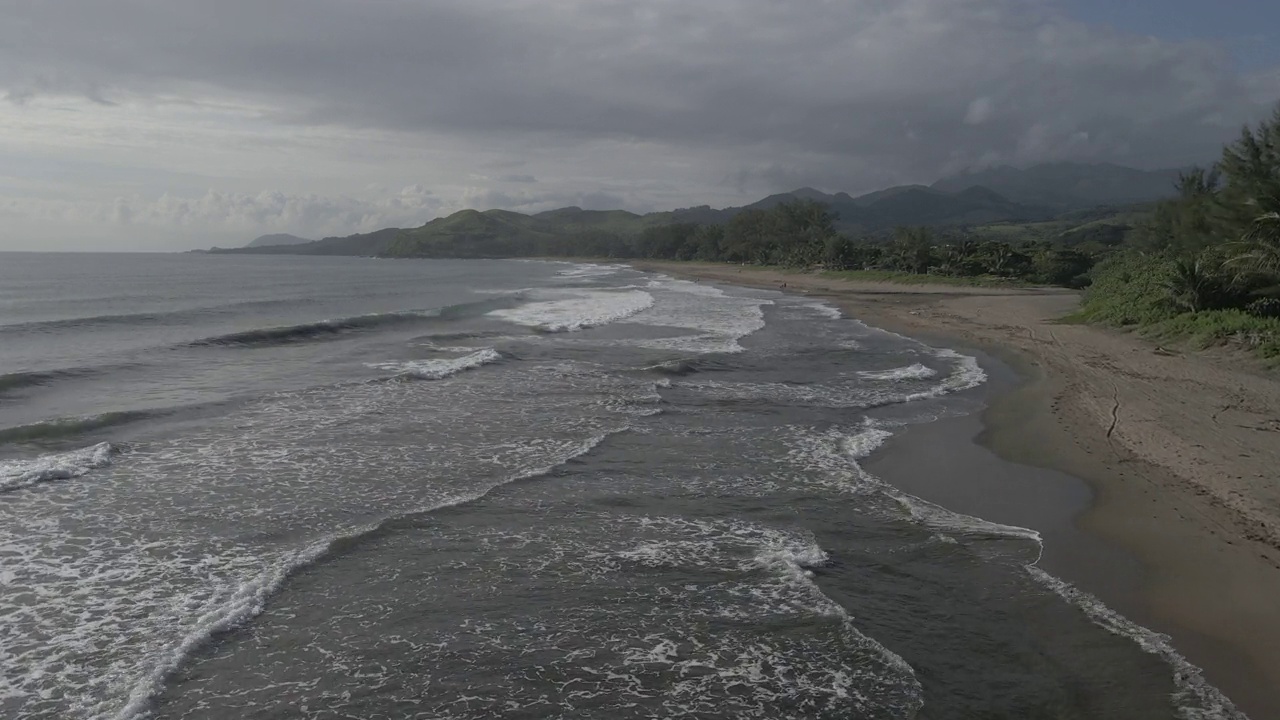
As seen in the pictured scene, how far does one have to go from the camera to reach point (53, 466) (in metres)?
12.1

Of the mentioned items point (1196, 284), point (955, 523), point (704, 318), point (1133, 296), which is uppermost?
point (1196, 284)

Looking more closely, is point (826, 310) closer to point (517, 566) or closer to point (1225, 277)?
point (1225, 277)

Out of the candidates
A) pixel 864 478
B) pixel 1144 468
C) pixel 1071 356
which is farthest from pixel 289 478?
pixel 1071 356

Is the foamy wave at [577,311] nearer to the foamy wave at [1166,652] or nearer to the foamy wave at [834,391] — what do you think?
the foamy wave at [834,391]

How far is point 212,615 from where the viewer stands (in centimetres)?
741

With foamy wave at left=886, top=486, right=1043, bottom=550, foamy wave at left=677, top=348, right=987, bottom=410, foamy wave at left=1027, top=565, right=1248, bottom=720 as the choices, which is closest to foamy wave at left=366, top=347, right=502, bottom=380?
foamy wave at left=677, top=348, right=987, bottom=410

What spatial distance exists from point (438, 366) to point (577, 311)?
66.0 ft

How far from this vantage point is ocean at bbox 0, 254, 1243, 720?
624 centimetres

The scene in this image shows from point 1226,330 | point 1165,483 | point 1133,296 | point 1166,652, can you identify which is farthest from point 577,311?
point 1166,652

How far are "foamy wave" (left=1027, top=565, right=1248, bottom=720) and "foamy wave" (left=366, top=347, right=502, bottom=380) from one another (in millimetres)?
15591

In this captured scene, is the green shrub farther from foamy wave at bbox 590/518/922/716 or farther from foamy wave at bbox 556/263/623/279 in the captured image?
foamy wave at bbox 556/263/623/279

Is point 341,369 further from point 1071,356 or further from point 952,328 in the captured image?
point 952,328

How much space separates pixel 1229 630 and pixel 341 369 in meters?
20.0

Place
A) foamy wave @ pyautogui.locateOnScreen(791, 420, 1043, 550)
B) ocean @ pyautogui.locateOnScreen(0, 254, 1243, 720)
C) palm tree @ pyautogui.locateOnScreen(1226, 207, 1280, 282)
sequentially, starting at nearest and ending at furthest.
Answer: ocean @ pyautogui.locateOnScreen(0, 254, 1243, 720) → foamy wave @ pyautogui.locateOnScreen(791, 420, 1043, 550) → palm tree @ pyautogui.locateOnScreen(1226, 207, 1280, 282)
